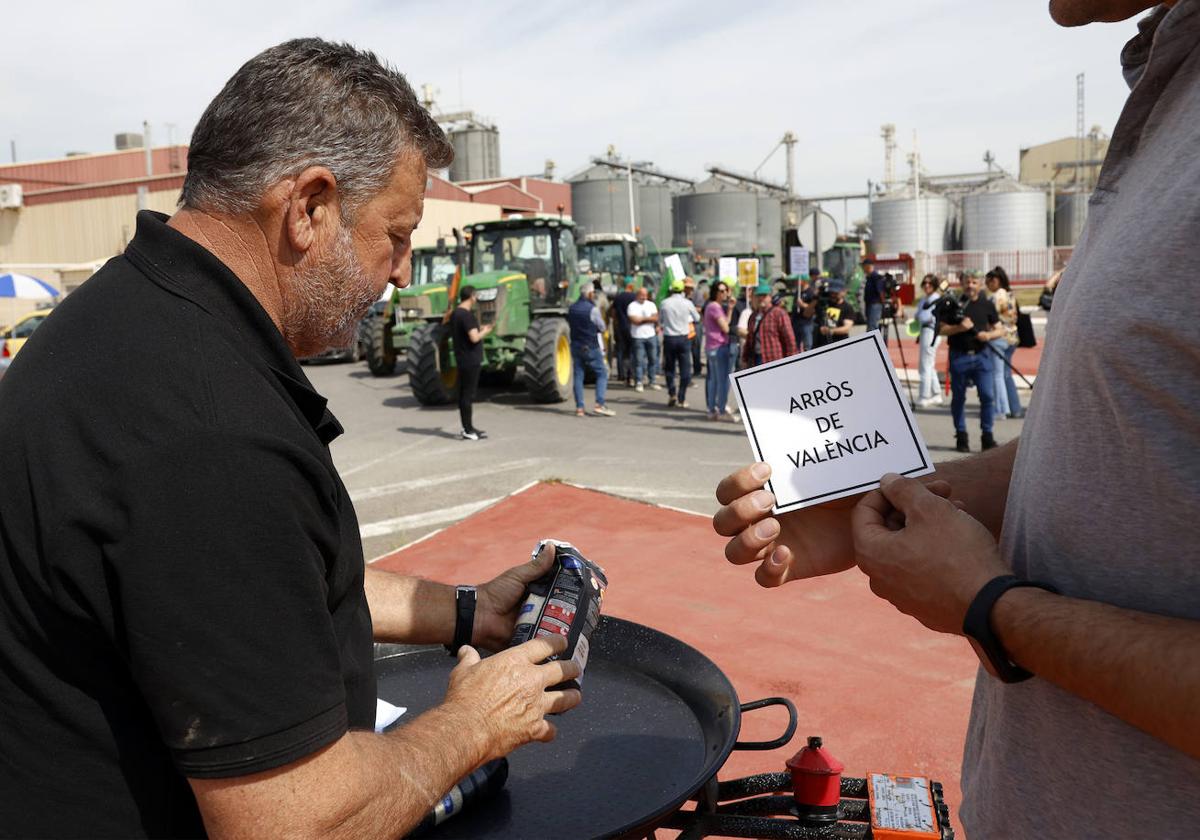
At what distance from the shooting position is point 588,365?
13172 mm

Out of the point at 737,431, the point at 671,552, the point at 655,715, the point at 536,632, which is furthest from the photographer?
the point at 737,431

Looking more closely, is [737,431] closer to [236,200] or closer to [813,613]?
[813,613]

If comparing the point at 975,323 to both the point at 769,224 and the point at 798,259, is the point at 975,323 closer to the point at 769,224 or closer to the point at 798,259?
the point at 798,259

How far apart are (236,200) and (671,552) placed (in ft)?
16.6

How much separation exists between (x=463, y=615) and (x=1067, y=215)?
5197 centimetres

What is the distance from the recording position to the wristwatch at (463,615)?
2.24 m

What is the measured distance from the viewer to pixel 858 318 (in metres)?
28.0

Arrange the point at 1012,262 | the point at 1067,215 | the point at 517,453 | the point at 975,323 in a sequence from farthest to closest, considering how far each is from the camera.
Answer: the point at 1067,215 → the point at 1012,262 → the point at 517,453 → the point at 975,323

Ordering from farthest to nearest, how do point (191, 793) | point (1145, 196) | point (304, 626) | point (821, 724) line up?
1. point (821, 724)
2. point (191, 793)
3. point (304, 626)
4. point (1145, 196)

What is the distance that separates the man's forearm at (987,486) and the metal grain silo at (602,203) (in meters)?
45.6

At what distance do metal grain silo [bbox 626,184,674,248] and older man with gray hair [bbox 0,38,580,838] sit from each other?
49.1m

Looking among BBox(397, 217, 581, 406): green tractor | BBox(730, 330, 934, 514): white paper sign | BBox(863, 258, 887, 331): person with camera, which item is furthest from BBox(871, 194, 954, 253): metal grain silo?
BBox(730, 330, 934, 514): white paper sign

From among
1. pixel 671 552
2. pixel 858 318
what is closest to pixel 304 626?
pixel 671 552

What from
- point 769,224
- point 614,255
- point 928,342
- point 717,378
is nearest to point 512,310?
point 717,378
